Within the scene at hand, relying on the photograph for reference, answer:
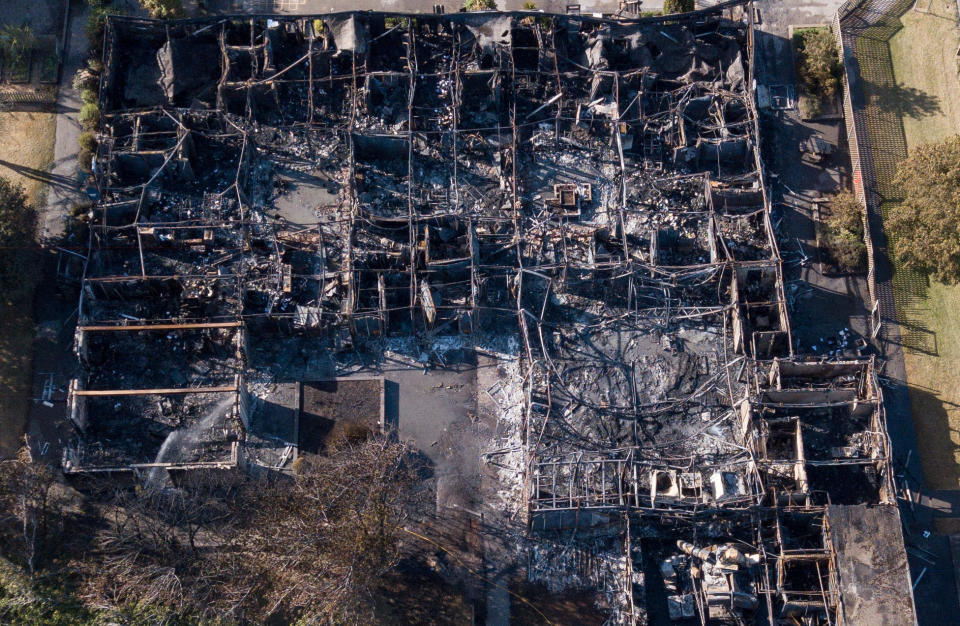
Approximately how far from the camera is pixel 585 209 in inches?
1866

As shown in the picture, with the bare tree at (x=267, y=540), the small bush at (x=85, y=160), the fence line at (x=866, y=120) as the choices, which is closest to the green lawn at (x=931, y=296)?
the fence line at (x=866, y=120)

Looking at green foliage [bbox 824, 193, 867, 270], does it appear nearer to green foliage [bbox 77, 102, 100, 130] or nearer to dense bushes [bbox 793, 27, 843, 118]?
dense bushes [bbox 793, 27, 843, 118]

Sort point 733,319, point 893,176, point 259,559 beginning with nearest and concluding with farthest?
1. point 259,559
2. point 733,319
3. point 893,176

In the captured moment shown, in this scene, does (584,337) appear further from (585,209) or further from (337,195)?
(337,195)

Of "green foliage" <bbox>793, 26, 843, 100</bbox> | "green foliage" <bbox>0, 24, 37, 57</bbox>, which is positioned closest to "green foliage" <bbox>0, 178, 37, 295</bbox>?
"green foliage" <bbox>0, 24, 37, 57</bbox>

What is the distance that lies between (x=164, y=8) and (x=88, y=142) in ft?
22.2

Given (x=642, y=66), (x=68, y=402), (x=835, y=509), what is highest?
(x=642, y=66)

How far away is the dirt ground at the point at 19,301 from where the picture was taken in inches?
1738

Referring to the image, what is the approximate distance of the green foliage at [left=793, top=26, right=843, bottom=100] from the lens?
161ft

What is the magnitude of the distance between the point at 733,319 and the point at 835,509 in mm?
8601

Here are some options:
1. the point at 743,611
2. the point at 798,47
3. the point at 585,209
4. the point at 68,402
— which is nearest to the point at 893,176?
the point at 798,47

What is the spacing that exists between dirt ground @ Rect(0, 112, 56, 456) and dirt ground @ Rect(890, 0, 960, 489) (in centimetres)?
3557

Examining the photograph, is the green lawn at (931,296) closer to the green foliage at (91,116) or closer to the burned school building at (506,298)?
the burned school building at (506,298)

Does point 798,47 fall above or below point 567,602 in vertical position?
above
